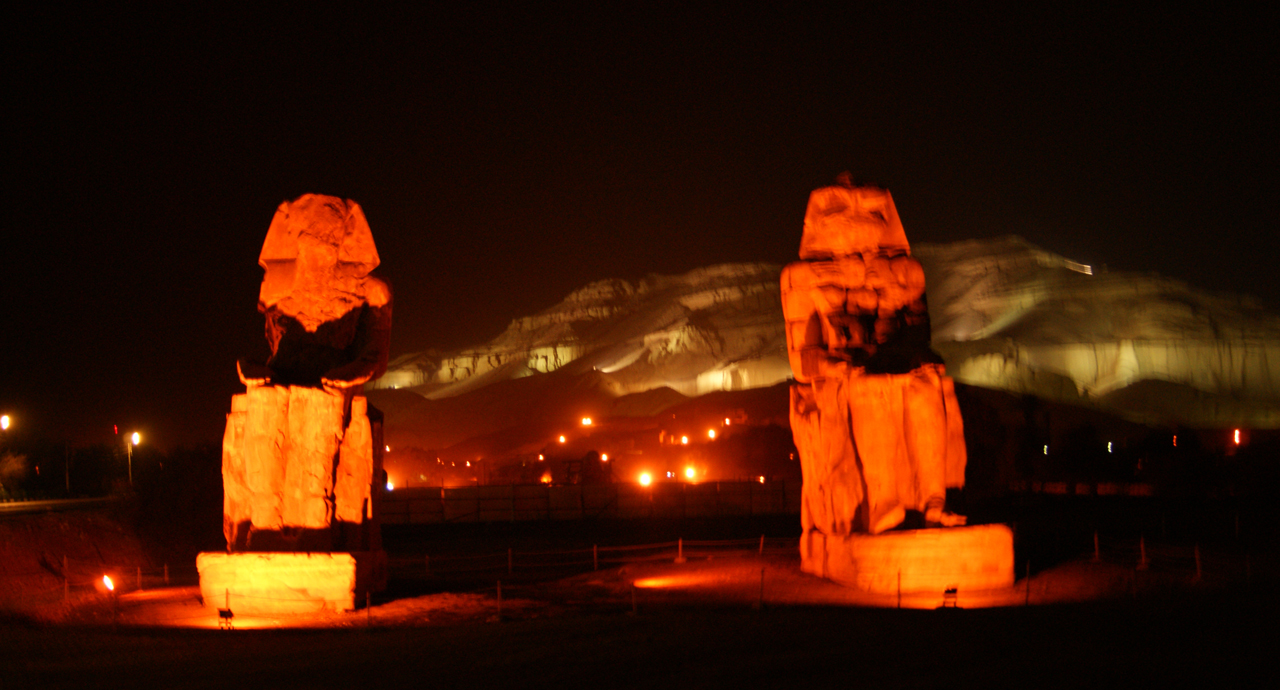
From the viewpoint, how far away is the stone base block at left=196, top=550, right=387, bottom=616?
43.0 ft

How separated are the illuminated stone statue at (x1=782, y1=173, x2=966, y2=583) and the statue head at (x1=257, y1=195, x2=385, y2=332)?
19.9ft

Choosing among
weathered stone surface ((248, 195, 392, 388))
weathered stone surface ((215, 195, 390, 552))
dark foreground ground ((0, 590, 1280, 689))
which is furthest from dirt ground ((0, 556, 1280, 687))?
Result: weathered stone surface ((248, 195, 392, 388))

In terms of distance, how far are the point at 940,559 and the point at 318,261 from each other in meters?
8.95

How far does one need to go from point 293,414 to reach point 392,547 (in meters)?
15.2

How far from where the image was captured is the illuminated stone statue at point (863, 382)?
47.0 ft

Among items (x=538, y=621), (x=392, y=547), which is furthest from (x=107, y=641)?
(x=392, y=547)

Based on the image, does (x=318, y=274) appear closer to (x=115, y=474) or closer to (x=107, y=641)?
(x=107, y=641)

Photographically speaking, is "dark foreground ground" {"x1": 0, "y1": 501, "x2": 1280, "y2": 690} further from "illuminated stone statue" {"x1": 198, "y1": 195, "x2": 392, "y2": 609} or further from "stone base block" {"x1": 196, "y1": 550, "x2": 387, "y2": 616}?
"illuminated stone statue" {"x1": 198, "y1": 195, "x2": 392, "y2": 609}

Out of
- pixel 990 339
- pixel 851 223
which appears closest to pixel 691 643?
pixel 851 223

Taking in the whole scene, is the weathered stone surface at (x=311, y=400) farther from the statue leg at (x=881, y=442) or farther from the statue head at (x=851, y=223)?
the statue leg at (x=881, y=442)

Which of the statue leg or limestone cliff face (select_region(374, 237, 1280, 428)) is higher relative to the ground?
limestone cliff face (select_region(374, 237, 1280, 428))

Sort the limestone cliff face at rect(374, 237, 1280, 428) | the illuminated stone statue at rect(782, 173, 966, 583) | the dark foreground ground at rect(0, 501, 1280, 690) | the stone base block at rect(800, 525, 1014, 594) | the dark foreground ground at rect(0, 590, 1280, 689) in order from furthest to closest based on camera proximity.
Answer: the limestone cliff face at rect(374, 237, 1280, 428), the illuminated stone statue at rect(782, 173, 966, 583), the stone base block at rect(800, 525, 1014, 594), the dark foreground ground at rect(0, 501, 1280, 690), the dark foreground ground at rect(0, 590, 1280, 689)

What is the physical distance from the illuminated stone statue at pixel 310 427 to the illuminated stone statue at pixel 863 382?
5.96 metres

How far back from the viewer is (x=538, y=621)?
38.8 feet
